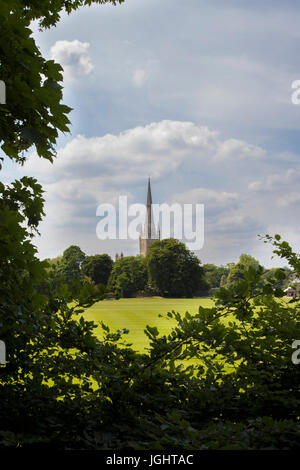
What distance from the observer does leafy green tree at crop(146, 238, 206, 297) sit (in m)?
81.1

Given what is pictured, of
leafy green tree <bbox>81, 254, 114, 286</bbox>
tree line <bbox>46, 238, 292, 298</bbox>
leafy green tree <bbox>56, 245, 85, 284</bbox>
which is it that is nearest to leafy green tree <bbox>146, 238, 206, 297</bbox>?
tree line <bbox>46, 238, 292, 298</bbox>

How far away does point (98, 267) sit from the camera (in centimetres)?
9106

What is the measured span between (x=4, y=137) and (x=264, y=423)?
8.47 ft

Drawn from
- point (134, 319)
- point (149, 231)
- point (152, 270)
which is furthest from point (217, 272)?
point (134, 319)

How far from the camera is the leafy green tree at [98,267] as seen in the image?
295 feet

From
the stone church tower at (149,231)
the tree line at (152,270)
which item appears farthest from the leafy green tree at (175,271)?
the stone church tower at (149,231)

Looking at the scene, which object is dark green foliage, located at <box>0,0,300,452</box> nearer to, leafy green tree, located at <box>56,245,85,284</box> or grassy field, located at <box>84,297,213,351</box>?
grassy field, located at <box>84,297,213,351</box>

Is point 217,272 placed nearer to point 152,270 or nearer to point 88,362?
point 152,270

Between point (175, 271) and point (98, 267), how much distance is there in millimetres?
18596

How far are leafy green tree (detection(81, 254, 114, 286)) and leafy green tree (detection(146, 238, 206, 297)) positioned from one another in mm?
12757

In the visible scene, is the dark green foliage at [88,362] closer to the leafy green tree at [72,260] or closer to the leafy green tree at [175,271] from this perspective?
the leafy green tree at [175,271]

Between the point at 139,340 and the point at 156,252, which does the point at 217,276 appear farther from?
the point at 139,340
